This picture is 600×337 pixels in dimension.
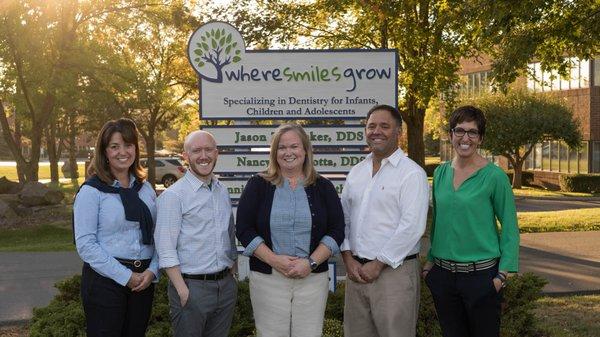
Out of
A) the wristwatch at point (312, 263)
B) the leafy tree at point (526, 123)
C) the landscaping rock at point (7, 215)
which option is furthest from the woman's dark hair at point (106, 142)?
the leafy tree at point (526, 123)

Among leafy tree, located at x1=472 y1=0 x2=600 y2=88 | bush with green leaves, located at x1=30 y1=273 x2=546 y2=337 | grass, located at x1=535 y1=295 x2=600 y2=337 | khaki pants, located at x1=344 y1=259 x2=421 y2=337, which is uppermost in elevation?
leafy tree, located at x1=472 y1=0 x2=600 y2=88

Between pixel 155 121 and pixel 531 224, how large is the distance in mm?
26437

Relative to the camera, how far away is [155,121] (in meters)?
38.5

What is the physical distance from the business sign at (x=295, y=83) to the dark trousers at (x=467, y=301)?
3.98 m

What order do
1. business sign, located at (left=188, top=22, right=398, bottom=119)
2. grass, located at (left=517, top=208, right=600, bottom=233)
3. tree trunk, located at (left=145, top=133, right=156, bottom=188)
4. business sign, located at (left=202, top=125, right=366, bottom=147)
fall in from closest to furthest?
business sign, located at (left=188, top=22, right=398, bottom=119) < business sign, located at (left=202, top=125, right=366, bottom=147) < grass, located at (left=517, top=208, right=600, bottom=233) < tree trunk, located at (left=145, top=133, right=156, bottom=188)

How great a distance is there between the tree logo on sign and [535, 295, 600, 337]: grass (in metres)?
4.33

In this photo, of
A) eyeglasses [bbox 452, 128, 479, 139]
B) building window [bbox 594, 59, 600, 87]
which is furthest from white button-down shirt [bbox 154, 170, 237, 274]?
building window [bbox 594, 59, 600, 87]

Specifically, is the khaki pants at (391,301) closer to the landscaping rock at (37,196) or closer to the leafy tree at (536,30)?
the leafy tree at (536,30)

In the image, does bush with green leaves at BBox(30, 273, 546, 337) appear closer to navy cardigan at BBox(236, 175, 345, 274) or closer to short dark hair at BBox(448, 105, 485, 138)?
navy cardigan at BBox(236, 175, 345, 274)

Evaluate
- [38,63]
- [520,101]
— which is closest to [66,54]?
[38,63]

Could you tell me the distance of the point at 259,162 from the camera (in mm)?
8148

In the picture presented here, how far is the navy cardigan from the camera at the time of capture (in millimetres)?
4027

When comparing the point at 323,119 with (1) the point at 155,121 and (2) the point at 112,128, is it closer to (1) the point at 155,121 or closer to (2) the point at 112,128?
(2) the point at 112,128

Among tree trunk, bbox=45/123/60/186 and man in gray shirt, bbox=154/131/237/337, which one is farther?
tree trunk, bbox=45/123/60/186
